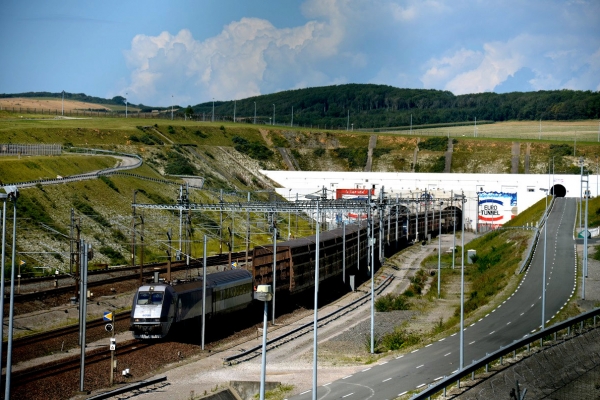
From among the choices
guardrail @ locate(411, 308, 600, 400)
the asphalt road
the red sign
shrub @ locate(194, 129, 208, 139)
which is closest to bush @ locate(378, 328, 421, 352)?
the asphalt road

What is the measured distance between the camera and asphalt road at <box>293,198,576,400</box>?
1299 inches

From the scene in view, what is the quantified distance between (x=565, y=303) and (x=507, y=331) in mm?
7986

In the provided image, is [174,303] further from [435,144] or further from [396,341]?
[435,144]

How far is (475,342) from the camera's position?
1633 inches

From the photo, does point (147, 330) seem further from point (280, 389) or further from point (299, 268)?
point (299, 268)

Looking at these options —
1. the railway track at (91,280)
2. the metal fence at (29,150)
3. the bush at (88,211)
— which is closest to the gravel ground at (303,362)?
the railway track at (91,280)

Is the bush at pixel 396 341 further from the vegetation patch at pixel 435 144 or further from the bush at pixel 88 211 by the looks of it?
the vegetation patch at pixel 435 144

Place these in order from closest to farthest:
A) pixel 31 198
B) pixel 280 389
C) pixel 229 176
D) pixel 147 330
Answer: pixel 280 389 → pixel 147 330 → pixel 31 198 → pixel 229 176

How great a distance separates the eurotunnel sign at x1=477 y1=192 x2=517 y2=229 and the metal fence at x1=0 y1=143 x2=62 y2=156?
5665cm

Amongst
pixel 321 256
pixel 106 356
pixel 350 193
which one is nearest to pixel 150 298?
pixel 106 356

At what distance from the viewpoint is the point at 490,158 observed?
14725 cm

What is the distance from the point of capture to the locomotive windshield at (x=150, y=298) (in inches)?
1629

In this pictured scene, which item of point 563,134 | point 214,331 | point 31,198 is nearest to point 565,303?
point 214,331

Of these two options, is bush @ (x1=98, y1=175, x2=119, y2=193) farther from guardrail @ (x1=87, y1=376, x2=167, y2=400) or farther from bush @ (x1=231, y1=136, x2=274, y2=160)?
bush @ (x1=231, y1=136, x2=274, y2=160)
